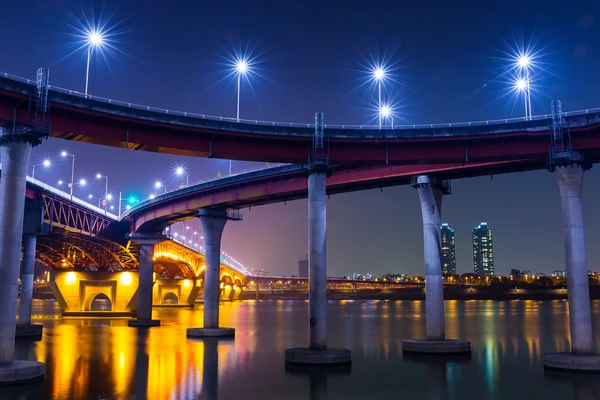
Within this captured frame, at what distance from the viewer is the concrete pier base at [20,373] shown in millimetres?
26500

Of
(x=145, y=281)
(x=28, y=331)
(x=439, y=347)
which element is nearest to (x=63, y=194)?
(x=145, y=281)

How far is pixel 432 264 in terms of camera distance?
4178 cm

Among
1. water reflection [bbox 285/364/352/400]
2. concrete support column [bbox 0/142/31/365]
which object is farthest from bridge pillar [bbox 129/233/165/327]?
concrete support column [bbox 0/142/31/365]

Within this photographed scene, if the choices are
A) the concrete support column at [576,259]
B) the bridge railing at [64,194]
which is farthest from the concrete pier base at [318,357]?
the bridge railing at [64,194]

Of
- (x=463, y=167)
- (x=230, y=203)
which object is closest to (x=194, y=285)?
(x=230, y=203)

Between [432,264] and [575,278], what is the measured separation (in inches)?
410

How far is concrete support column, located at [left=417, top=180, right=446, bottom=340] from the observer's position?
135ft

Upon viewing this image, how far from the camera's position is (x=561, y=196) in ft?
113

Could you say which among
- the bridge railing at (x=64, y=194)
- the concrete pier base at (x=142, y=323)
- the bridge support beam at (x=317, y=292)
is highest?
the bridge railing at (x=64, y=194)

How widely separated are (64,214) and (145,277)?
44.0 feet

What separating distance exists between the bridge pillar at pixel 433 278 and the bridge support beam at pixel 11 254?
23945 millimetres

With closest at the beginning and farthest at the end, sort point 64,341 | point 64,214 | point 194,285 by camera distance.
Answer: point 64,341
point 64,214
point 194,285

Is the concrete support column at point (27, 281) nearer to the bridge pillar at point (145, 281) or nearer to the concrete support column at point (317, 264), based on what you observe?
the bridge pillar at point (145, 281)

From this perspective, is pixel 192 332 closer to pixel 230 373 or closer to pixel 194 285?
pixel 230 373
